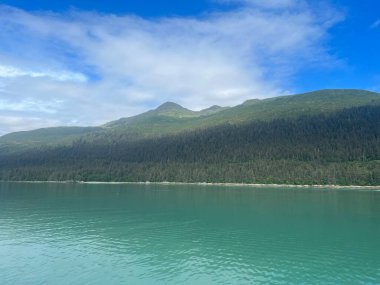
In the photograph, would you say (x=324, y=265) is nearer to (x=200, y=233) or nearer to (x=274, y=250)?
(x=274, y=250)

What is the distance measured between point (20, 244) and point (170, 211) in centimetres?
4491

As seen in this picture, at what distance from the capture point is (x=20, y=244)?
51.8 m

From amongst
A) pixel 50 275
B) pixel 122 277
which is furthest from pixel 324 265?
pixel 50 275

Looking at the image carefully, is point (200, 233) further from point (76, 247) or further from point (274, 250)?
point (76, 247)

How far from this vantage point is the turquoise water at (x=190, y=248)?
3766cm

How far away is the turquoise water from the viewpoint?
1483 inches

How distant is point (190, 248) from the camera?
5038 cm

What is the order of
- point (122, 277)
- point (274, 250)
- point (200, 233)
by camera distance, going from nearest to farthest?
point (122, 277) → point (274, 250) → point (200, 233)

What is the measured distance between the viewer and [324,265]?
41.9 meters

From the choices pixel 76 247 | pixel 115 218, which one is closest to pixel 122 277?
pixel 76 247

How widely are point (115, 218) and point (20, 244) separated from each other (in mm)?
29354

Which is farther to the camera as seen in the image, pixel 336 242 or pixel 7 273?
pixel 336 242

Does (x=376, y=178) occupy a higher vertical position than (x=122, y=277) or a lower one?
higher

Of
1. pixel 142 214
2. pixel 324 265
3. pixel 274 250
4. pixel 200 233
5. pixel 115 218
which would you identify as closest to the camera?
pixel 324 265
